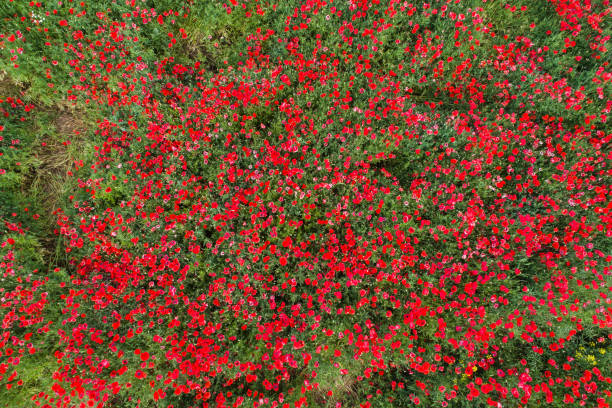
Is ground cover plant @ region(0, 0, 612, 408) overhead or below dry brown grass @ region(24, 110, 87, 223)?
below

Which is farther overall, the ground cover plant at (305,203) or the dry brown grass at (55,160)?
the dry brown grass at (55,160)

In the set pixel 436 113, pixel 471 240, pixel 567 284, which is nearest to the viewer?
pixel 567 284

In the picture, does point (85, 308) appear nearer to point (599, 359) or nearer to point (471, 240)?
point (471, 240)

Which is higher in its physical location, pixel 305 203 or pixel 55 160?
pixel 55 160

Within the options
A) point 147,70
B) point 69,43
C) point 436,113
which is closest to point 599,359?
point 436,113

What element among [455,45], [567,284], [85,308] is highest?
[455,45]

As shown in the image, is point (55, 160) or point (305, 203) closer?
point (305, 203)

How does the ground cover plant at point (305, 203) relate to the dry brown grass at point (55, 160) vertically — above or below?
below

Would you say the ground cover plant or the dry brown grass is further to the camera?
the dry brown grass
